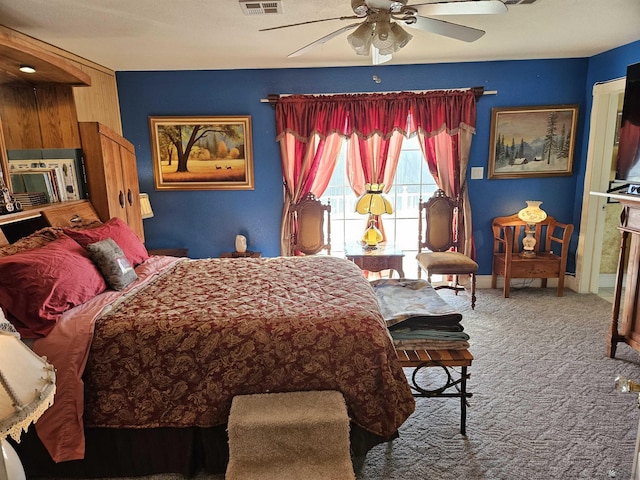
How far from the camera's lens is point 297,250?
4496mm

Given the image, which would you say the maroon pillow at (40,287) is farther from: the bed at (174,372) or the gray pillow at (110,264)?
the gray pillow at (110,264)

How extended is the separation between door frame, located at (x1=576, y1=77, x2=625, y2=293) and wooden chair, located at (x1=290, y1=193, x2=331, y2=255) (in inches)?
107

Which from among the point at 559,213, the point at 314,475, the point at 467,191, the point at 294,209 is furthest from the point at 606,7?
the point at 314,475

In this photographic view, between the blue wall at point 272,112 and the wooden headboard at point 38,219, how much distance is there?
1574 millimetres

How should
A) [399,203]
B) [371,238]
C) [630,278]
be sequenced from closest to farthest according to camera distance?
[630,278] < [371,238] < [399,203]

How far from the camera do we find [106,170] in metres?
3.25

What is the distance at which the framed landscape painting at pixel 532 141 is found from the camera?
427cm

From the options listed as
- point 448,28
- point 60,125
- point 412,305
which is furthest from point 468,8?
point 60,125

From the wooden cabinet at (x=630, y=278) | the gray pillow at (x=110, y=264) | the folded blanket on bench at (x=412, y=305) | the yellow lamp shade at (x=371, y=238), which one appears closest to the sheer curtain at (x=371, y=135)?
the yellow lamp shade at (x=371, y=238)

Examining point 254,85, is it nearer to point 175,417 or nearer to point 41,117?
point 41,117

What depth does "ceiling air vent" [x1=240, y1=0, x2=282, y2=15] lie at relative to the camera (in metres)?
2.43

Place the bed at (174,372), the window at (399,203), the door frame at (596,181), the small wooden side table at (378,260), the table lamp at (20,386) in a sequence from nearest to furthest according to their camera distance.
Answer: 1. the table lamp at (20,386)
2. the bed at (174,372)
3. the small wooden side table at (378,260)
4. the door frame at (596,181)
5. the window at (399,203)

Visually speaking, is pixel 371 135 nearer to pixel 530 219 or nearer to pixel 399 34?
pixel 530 219

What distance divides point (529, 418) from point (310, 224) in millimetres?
2732
